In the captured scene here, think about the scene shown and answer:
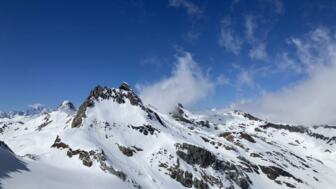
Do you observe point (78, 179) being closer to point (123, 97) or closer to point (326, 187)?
point (123, 97)

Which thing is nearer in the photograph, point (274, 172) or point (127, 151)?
point (127, 151)

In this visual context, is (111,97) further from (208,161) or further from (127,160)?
(208,161)

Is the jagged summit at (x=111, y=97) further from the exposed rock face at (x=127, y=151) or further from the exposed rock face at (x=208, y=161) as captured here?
the exposed rock face at (x=208, y=161)

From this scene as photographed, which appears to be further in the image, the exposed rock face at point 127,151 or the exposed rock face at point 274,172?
the exposed rock face at point 274,172

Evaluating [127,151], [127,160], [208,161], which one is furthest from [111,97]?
[208,161]

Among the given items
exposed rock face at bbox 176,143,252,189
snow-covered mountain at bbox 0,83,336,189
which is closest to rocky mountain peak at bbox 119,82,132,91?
snow-covered mountain at bbox 0,83,336,189

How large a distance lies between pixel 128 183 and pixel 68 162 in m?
18.2

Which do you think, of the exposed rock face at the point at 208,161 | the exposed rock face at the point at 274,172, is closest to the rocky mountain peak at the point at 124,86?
the exposed rock face at the point at 208,161

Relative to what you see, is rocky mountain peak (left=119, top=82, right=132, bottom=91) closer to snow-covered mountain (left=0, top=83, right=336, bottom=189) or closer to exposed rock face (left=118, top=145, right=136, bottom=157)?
snow-covered mountain (left=0, top=83, right=336, bottom=189)

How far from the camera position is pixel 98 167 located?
92.6 meters

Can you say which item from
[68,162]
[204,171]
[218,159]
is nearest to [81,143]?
[68,162]

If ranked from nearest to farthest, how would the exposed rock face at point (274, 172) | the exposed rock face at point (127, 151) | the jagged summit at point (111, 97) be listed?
1. the exposed rock face at point (127, 151)
2. the jagged summit at point (111, 97)
3. the exposed rock face at point (274, 172)

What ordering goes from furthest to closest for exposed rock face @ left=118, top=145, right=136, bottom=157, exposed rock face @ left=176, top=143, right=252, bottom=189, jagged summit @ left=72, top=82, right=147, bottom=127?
jagged summit @ left=72, top=82, right=147, bottom=127
exposed rock face @ left=176, top=143, right=252, bottom=189
exposed rock face @ left=118, top=145, right=136, bottom=157

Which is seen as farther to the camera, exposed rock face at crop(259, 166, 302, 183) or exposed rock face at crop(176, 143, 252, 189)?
exposed rock face at crop(259, 166, 302, 183)
